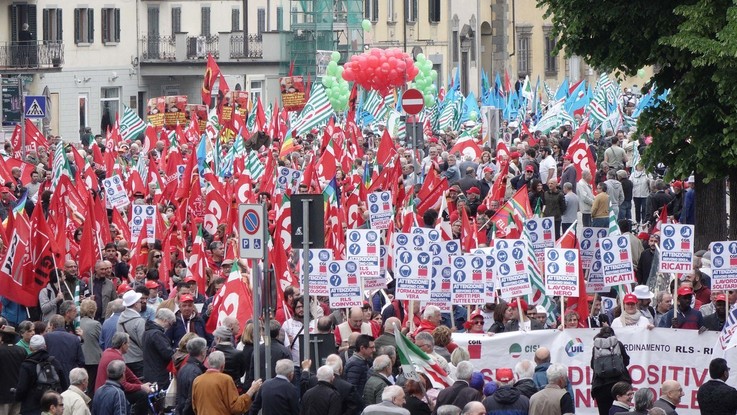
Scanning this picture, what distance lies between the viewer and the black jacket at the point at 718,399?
15.1 metres

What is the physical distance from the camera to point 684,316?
19109 mm

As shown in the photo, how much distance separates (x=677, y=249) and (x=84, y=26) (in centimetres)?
4882

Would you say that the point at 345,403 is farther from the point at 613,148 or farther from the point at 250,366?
the point at 613,148

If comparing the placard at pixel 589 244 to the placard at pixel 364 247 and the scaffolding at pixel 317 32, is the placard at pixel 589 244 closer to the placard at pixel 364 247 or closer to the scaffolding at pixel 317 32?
the placard at pixel 364 247

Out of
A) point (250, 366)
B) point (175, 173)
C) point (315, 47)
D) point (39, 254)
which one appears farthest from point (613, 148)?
point (315, 47)

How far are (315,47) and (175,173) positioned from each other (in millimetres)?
37109

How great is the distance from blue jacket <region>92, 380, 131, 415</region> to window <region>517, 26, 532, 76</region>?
8207 centimetres

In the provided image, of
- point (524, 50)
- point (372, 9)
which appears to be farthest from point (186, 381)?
point (524, 50)

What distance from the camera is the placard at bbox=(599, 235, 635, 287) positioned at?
20.0 m

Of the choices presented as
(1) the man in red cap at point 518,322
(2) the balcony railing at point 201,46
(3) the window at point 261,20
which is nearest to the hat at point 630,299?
(1) the man in red cap at point 518,322

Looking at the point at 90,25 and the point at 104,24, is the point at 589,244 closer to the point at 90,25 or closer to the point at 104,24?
the point at 90,25

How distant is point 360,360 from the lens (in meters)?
16.8

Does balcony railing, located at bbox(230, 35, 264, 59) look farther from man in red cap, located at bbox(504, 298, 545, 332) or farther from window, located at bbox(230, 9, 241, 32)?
man in red cap, located at bbox(504, 298, 545, 332)

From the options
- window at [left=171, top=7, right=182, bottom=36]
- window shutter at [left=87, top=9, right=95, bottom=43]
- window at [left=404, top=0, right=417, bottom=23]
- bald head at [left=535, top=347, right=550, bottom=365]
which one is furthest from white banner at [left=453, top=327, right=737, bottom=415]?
window at [left=404, top=0, right=417, bottom=23]
